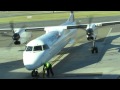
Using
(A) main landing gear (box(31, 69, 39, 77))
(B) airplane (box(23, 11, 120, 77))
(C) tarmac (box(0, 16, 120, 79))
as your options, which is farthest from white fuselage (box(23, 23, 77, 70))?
(C) tarmac (box(0, 16, 120, 79))

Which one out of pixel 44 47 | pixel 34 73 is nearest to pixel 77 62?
pixel 44 47

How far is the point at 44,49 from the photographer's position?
2322 centimetres

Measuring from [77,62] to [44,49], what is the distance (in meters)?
5.14

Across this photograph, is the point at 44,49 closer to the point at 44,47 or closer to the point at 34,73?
the point at 44,47

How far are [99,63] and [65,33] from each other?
6.39m

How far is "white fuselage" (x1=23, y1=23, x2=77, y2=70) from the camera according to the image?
21.5 meters

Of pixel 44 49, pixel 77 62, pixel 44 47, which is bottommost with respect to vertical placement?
pixel 77 62

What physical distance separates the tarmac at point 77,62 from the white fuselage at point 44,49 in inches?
60.2

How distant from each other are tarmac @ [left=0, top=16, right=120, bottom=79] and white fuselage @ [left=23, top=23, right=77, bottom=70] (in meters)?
1.53

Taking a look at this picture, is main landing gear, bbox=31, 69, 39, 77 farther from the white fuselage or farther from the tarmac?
the white fuselage
